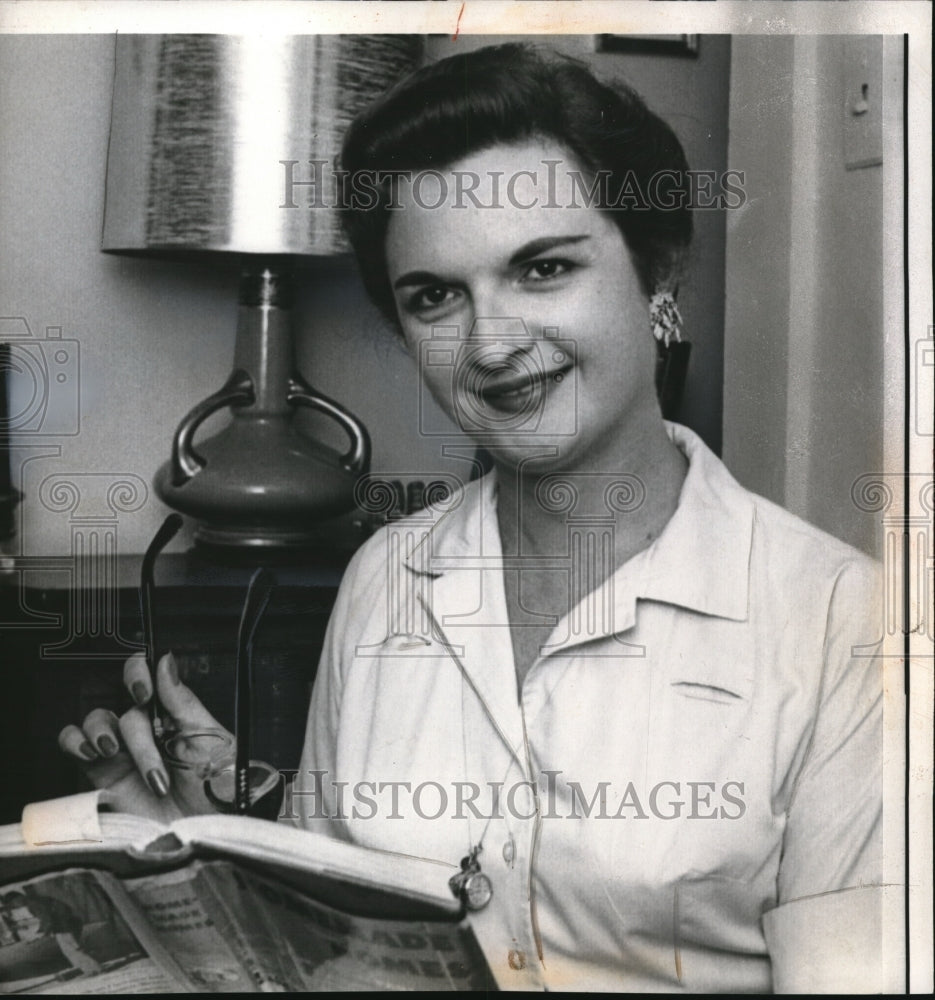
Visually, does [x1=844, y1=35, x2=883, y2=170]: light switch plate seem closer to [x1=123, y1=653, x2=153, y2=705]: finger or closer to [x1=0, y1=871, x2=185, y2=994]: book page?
[x1=123, y1=653, x2=153, y2=705]: finger

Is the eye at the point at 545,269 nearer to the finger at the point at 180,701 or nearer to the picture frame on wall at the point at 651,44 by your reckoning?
the picture frame on wall at the point at 651,44

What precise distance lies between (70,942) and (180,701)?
0.53 m

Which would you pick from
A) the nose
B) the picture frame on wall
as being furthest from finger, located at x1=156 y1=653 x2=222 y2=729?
the picture frame on wall

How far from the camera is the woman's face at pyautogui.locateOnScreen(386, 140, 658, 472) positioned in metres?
2.58

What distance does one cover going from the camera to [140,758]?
8.71 ft

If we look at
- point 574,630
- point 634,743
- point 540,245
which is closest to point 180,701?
point 574,630

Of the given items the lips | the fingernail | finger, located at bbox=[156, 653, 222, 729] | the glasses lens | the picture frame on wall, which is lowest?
the fingernail

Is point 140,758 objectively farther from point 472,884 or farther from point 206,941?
point 472,884

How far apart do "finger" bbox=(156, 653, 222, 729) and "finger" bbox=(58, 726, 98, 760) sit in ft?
0.56

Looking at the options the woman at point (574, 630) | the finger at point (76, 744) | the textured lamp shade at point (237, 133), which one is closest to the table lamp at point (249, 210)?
the textured lamp shade at point (237, 133)

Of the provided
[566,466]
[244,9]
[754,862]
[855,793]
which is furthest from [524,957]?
[244,9]

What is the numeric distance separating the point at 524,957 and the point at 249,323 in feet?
4.40

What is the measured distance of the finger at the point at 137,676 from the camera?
8.68ft

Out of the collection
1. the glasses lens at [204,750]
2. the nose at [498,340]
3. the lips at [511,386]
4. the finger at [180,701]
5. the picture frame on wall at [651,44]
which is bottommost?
the glasses lens at [204,750]
